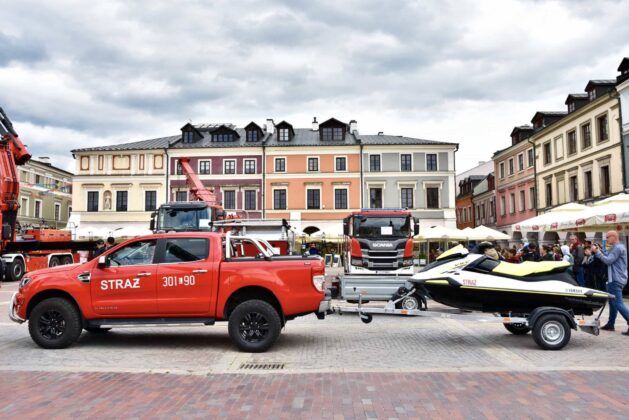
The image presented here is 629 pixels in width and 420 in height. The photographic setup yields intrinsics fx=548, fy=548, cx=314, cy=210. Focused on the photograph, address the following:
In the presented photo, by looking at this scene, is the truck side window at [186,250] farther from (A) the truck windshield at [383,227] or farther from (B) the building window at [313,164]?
(B) the building window at [313,164]

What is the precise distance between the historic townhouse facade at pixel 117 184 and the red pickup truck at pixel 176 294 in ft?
139

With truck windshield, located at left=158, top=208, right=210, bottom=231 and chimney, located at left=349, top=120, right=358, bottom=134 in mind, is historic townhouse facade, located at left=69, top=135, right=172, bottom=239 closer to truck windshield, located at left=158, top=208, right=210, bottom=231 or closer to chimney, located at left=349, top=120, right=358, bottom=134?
chimney, located at left=349, top=120, right=358, bottom=134

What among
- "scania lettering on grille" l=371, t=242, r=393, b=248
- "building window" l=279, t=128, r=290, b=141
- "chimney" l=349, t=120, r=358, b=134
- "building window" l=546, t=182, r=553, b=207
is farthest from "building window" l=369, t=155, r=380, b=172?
"scania lettering on grille" l=371, t=242, r=393, b=248

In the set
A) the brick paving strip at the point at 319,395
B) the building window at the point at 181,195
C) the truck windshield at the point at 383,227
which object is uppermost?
the building window at the point at 181,195

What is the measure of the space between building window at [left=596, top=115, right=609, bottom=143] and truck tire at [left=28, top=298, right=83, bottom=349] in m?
32.7

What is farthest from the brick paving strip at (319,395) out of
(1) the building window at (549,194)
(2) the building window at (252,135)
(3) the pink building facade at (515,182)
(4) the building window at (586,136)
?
(2) the building window at (252,135)

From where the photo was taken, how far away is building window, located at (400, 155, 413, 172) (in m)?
48.7

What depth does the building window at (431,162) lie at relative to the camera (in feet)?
159

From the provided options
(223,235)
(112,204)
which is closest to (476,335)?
(223,235)

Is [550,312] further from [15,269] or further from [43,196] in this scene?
[43,196]

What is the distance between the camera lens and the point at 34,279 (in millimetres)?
8602

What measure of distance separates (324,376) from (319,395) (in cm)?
83

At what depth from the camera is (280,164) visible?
49.2 m

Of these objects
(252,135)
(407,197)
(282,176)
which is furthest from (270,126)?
(407,197)
